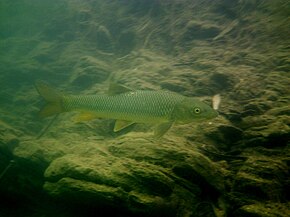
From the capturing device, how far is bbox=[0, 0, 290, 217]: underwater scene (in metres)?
4.61

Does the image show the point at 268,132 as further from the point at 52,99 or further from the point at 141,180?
the point at 52,99

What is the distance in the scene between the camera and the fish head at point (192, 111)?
498cm

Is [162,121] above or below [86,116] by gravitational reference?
above

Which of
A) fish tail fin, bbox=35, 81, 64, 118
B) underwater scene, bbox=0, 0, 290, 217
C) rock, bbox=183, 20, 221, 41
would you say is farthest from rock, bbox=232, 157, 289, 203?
rock, bbox=183, 20, 221, 41

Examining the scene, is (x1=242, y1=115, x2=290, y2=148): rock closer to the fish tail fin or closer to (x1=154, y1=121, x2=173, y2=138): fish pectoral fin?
(x1=154, y1=121, x2=173, y2=138): fish pectoral fin

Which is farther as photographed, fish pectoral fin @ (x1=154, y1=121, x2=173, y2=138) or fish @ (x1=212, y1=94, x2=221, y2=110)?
fish @ (x1=212, y1=94, x2=221, y2=110)

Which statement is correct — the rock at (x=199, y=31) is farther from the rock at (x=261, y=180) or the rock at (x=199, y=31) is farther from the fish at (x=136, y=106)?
the rock at (x=261, y=180)

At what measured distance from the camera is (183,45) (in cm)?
1204

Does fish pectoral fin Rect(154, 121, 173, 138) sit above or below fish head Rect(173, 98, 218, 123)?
below

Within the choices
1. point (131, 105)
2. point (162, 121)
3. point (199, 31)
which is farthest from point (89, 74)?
point (162, 121)

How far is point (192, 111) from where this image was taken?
5.00 meters

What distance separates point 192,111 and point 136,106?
40.4 inches

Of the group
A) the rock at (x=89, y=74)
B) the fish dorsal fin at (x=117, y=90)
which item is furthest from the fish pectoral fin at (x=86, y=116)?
the rock at (x=89, y=74)

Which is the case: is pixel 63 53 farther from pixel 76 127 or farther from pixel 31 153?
pixel 31 153
